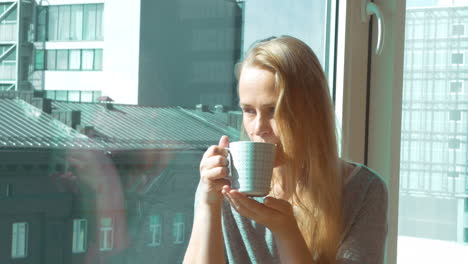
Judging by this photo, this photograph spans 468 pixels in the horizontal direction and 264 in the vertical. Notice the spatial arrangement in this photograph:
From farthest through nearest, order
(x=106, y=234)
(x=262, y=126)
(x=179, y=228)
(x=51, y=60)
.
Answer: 1. (x=179, y=228)
2. (x=106, y=234)
3. (x=51, y=60)
4. (x=262, y=126)

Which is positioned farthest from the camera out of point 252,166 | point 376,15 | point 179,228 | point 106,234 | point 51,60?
point 376,15

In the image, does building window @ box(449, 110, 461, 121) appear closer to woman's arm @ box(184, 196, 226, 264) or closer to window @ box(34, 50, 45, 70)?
woman's arm @ box(184, 196, 226, 264)

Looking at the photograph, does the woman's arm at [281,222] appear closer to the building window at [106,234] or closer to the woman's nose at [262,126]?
the woman's nose at [262,126]

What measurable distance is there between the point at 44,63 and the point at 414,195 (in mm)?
1111

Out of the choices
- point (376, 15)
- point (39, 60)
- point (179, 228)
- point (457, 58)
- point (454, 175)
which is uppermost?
point (376, 15)

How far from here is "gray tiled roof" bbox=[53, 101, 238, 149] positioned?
1.25m

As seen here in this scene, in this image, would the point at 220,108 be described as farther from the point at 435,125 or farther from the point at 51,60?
the point at 435,125

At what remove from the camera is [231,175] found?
0.96 meters

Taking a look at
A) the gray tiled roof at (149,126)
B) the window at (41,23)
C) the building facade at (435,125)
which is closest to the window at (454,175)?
the building facade at (435,125)

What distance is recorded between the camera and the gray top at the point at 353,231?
3.50ft

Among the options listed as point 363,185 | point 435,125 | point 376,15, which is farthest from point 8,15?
Result: point 435,125

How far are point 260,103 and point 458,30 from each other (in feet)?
3.36

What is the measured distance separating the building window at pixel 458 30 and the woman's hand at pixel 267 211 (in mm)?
1079

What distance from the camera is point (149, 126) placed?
1361mm
